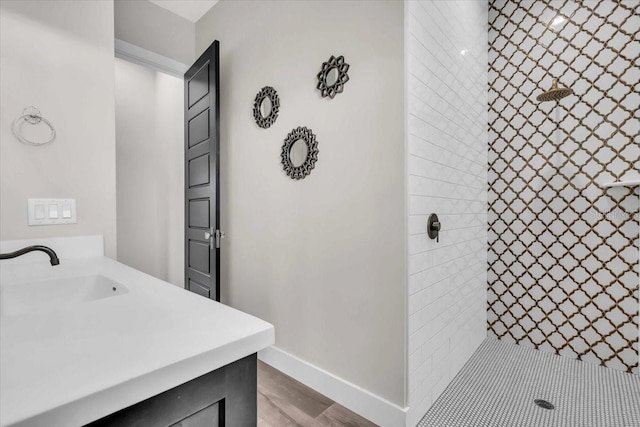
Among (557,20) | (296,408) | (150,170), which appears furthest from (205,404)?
(150,170)

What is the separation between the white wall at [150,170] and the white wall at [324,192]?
1.51m

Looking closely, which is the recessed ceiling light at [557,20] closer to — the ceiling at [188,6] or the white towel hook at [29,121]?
the ceiling at [188,6]

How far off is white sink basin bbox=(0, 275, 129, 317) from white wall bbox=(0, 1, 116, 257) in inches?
19.4

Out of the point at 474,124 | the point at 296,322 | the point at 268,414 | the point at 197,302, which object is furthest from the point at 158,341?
the point at 474,124

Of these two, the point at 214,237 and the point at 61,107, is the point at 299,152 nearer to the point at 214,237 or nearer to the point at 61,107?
the point at 214,237

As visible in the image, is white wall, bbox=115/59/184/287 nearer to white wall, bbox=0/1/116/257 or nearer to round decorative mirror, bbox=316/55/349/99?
white wall, bbox=0/1/116/257

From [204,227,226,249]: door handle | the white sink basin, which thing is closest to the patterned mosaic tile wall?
[204,227,226,249]: door handle

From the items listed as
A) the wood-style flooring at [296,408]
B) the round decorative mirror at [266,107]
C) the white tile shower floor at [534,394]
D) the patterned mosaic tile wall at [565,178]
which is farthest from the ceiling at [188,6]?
the white tile shower floor at [534,394]

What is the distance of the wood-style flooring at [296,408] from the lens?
5.06ft

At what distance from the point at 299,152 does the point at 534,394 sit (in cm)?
196

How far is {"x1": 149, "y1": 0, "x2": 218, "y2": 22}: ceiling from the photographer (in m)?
2.62

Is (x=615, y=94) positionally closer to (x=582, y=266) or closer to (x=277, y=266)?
(x=582, y=266)

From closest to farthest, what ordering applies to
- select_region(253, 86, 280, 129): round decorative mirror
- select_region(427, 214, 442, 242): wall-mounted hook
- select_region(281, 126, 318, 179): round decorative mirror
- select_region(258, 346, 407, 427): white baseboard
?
select_region(258, 346, 407, 427): white baseboard, select_region(427, 214, 442, 242): wall-mounted hook, select_region(281, 126, 318, 179): round decorative mirror, select_region(253, 86, 280, 129): round decorative mirror

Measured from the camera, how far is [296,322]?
2.00 meters
